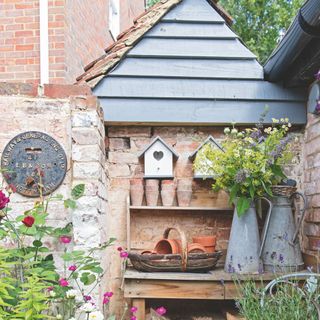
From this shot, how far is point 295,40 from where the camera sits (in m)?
2.84

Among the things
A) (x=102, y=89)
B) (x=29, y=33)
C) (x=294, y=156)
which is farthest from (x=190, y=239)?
(x=29, y=33)

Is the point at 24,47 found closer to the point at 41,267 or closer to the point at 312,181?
the point at 41,267

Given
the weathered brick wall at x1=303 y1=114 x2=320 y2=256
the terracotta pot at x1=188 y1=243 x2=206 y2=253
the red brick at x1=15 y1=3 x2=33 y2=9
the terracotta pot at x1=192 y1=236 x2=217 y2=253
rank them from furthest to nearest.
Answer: the red brick at x1=15 y1=3 x2=33 y2=9 → the terracotta pot at x1=192 y1=236 x2=217 y2=253 → the terracotta pot at x1=188 y1=243 x2=206 y2=253 → the weathered brick wall at x1=303 y1=114 x2=320 y2=256

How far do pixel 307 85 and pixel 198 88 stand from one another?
0.85 meters

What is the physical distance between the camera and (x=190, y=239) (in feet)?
12.3

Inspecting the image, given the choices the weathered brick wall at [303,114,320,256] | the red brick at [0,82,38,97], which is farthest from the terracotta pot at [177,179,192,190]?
the red brick at [0,82,38,97]

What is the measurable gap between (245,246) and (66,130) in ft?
4.98

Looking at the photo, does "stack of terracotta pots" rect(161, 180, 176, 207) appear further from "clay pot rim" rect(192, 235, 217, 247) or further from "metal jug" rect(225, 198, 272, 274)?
"metal jug" rect(225, 198, 272, 274)

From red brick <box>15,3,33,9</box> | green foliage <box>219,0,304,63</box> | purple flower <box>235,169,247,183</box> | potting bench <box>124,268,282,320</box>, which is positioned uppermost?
green foliage <box>219,0,304,63</box>

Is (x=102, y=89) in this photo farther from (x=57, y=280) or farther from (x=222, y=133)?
(x=57, y=280)

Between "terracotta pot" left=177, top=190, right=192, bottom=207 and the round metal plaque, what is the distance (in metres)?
1.12

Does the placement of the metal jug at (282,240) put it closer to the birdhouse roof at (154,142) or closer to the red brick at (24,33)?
the birdhouse roof at (154,142)

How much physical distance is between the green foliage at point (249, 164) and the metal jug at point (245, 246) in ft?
0.32

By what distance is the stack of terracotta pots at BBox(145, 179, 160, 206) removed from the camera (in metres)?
3.60
